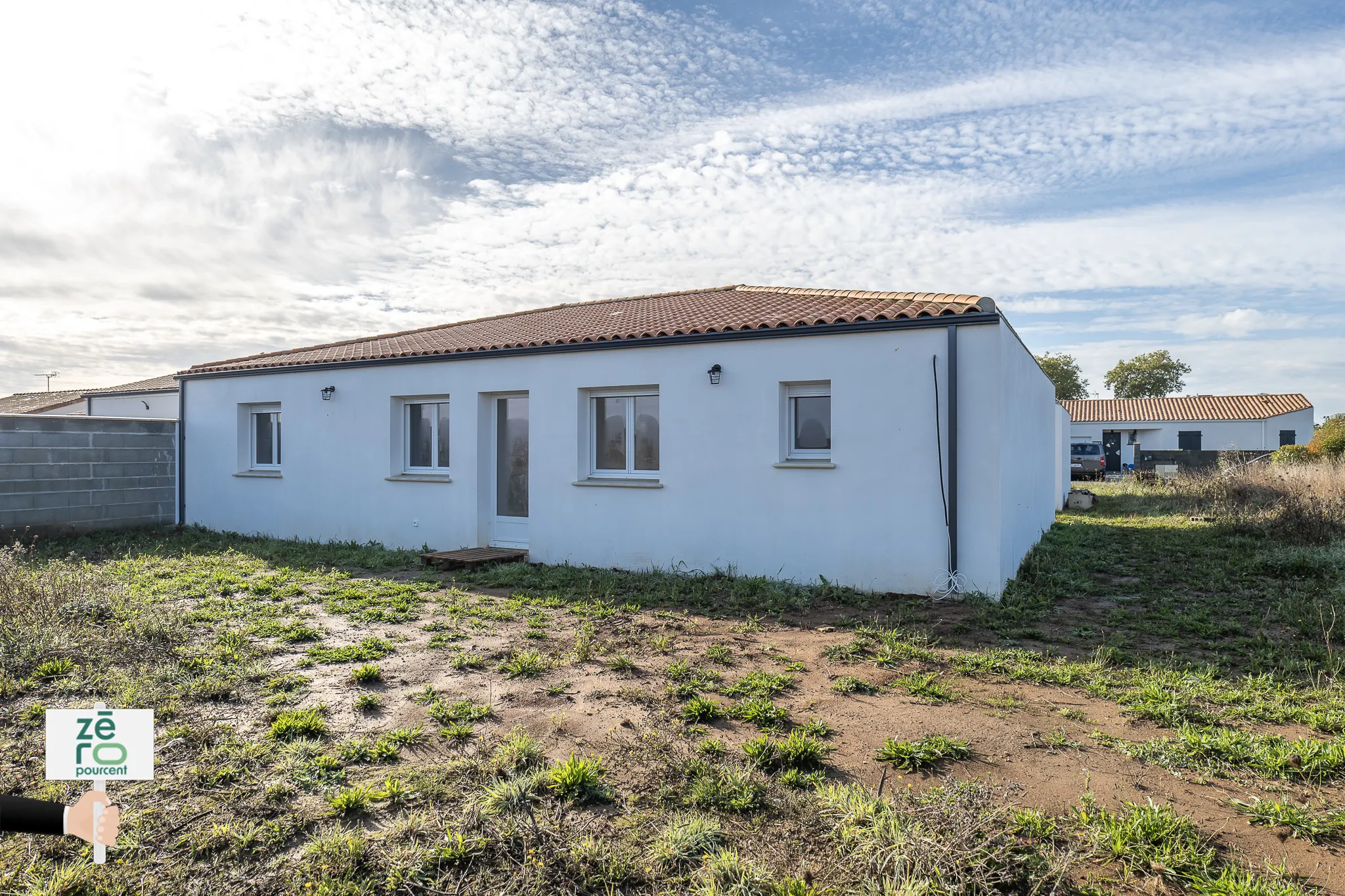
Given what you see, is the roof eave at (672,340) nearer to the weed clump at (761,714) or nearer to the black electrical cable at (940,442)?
the black electrical cable at (940,442)

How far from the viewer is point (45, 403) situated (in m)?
32.3

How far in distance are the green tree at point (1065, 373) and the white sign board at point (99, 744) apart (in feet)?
199

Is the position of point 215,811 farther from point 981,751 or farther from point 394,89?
point 394,89

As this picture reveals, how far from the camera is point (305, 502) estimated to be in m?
12.8

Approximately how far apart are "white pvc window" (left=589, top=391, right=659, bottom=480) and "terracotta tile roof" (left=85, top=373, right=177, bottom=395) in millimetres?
20850

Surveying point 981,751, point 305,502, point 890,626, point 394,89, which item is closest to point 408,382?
point 305,502

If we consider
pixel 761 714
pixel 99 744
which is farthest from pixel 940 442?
pixel 99 744

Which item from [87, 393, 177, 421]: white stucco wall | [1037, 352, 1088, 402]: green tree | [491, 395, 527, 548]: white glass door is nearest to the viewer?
[491, 395, 527, 548]: white glass door

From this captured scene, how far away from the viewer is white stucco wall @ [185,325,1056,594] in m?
8.04

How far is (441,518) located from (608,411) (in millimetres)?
3384

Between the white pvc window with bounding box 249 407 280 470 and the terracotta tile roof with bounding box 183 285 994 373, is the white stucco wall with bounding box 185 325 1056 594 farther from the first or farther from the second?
the white pvc window with bounding box 249 407 280 470

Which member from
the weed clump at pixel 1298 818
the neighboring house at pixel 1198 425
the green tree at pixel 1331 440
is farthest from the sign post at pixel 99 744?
the neighboring house at pixel 1198 425

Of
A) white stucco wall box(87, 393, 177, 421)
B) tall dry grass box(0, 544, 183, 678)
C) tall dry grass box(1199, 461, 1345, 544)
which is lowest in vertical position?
tall dry grass box(0, 544, 183, 678)

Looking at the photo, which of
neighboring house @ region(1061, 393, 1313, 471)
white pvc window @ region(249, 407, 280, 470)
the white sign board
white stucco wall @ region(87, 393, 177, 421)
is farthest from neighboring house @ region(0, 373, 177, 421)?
neighboring house @ region(1061, 393, 1313, 471)
